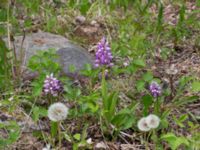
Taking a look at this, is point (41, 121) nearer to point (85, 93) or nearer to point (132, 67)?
point (85, 93)

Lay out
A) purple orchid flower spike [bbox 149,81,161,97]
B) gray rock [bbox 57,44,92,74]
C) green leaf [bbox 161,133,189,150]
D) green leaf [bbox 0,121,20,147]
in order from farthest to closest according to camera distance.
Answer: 1. gray rock [bbox 57,44,92,74]
2. purple orchid flower spike [bbox 149,81,161,97]
3. green leaf [bbox 0,121,20,147]
4. green leaf [bbox 161,133,189,150]

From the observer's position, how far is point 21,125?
235cm

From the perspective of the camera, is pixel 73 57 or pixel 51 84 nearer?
pixel 51 84

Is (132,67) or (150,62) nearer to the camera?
(132,67)

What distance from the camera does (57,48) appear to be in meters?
3.07

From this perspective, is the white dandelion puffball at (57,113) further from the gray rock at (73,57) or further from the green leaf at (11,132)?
the gray rock at (73,57)

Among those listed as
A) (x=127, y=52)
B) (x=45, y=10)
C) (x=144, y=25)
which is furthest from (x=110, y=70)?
(x=45, y=10)

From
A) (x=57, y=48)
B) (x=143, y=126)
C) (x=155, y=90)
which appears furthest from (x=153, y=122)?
(x=57, y=48)

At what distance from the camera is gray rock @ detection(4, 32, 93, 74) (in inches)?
115

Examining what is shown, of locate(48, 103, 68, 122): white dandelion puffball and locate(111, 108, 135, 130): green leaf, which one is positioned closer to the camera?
locate(48, 103, 68, 122): white dandelion puffball

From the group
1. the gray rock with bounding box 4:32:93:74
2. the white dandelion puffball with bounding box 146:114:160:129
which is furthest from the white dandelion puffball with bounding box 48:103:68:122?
the gray rock with bounding box 4:32:93:74

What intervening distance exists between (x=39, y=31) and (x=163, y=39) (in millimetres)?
933

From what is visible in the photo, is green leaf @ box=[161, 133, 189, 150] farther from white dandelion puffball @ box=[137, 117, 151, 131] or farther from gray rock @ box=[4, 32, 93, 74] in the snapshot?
gray rock @ box=[4, 32, 93, 74]

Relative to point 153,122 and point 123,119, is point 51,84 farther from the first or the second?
A: point 153,122
